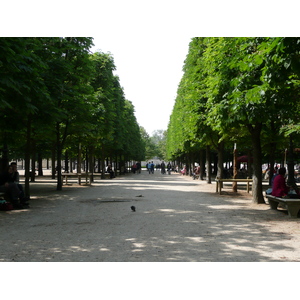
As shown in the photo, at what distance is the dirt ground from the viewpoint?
20.1 feet

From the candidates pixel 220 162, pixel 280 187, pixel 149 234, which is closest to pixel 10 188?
pixel 149 234

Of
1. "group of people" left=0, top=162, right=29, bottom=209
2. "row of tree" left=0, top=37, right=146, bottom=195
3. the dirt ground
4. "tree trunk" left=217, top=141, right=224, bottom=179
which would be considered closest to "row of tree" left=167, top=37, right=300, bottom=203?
the dirt ground

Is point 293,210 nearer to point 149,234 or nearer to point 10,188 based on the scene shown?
point 149,234

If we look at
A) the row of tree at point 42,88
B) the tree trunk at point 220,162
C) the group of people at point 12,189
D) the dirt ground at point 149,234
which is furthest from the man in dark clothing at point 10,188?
the tree trunk at point 220,162

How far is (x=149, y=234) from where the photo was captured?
8.03 meters

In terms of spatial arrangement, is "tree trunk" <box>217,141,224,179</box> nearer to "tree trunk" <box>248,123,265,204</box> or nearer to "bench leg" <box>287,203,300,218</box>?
"tree trunk" <box>248,123,265,204</box>

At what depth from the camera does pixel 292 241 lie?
7371 mm

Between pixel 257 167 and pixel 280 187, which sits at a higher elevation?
pixel 257 167

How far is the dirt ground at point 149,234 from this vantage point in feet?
20.1

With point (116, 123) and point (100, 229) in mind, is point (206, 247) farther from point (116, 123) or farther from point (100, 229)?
point (116, 123)

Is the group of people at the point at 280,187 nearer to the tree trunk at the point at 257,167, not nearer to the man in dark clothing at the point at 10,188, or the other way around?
the tree trunk at the point at 257,167

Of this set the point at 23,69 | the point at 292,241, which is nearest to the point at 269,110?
the point at 292,241

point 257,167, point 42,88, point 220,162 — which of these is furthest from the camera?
point 220,162

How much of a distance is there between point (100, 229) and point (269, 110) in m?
6.45
